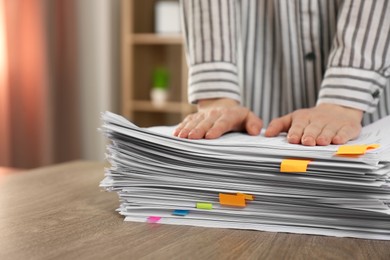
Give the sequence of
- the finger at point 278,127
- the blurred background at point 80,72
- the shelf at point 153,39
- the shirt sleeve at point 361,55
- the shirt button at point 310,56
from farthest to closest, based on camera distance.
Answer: the shelf at point 153,39 → the blurred background at point 80,72 → the shirt button at point 310,56 → the shirt sleeve at point 361,55 → the finger at point 278,127

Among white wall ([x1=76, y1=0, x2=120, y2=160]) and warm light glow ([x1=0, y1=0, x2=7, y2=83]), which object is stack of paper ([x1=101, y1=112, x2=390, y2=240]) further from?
white wall ([x1=76, y1=0, x2=120, y2=160])

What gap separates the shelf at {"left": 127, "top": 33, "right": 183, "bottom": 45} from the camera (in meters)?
3.51

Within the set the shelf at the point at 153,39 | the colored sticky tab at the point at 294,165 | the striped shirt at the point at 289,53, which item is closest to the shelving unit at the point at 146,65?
the shelf at the point at 153,39

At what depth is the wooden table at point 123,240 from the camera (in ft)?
1.78

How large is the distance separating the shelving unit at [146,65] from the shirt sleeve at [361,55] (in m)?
2.53

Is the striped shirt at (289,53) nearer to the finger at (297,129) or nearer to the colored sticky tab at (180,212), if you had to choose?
the finger at (297,129)

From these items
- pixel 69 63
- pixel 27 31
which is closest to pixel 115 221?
pixel 27 31

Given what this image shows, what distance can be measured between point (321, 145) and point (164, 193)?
19 cm

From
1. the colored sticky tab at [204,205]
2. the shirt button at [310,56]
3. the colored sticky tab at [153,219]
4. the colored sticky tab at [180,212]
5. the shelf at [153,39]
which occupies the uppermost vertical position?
the shelf at [153,39]

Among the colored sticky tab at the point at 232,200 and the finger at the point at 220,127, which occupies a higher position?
the finger at the point at 220,127

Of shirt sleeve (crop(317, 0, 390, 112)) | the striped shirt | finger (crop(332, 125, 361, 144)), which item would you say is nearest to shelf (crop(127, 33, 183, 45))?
the striped shirt

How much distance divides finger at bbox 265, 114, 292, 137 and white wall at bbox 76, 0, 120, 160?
9.36ft

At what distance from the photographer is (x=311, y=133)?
2.26 ft

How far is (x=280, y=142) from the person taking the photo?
681 mm
